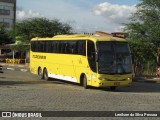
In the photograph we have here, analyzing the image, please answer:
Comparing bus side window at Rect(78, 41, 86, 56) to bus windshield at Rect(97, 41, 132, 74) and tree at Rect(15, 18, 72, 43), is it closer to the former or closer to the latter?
bus windshield at Rect(97, 41, 132, 74)

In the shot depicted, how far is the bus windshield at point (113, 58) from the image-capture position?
24.6m

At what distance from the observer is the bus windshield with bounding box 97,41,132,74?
80.6 feet

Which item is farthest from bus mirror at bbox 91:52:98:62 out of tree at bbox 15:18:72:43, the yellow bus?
tree at bbox 15:18:72:43

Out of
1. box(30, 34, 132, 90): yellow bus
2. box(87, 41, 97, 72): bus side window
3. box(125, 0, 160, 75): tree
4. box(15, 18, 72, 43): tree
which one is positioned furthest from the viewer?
box(15, 18, 72, 43): tree

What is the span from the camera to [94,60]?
24859mm

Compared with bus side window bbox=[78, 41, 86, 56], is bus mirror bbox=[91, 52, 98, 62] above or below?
below

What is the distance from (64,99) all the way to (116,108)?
3.18m

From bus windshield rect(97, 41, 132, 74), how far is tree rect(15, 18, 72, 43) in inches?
1382

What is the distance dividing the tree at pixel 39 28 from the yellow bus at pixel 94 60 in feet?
102

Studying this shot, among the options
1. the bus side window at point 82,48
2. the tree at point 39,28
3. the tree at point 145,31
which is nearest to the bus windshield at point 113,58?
the bus side window at point 82,48

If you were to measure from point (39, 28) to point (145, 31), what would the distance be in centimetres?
2093

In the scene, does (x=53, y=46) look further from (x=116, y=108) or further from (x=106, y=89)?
(x=116, y=108)

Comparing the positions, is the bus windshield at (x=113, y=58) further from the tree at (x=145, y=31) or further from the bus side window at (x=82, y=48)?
the tree at (x=145, y=31)

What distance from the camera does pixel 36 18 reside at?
6341cm
